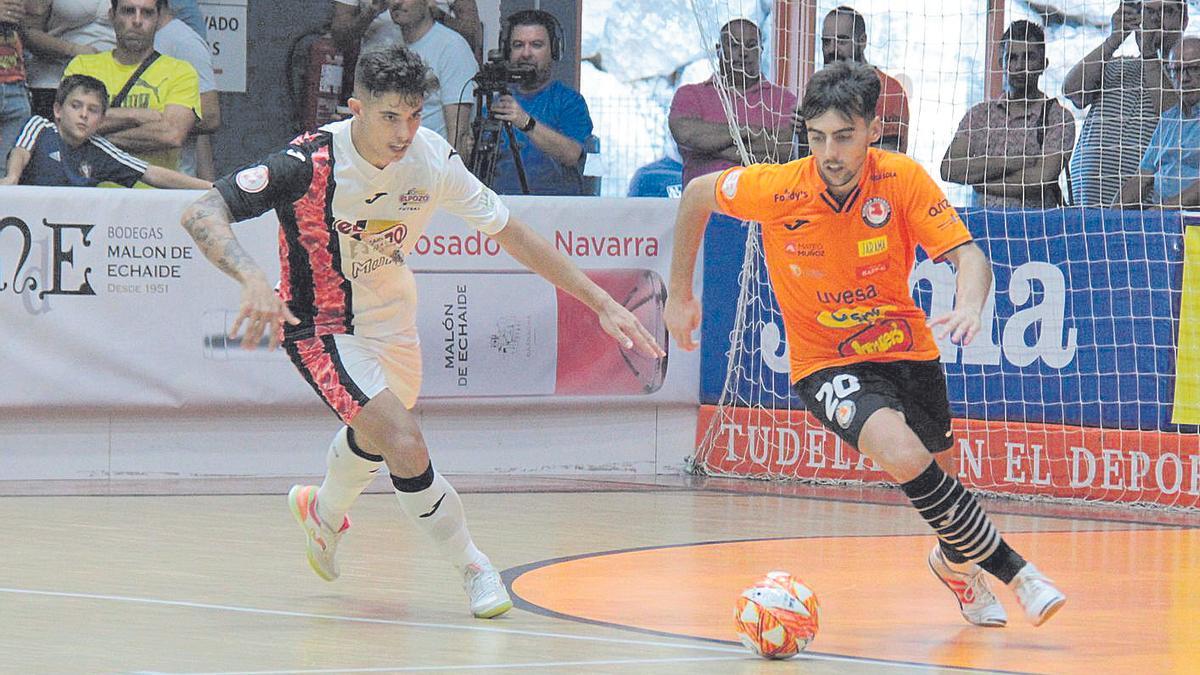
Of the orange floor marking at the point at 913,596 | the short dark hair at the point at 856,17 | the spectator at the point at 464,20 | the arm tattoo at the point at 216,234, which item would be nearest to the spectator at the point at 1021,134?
the short dark hair at the point at 856,17

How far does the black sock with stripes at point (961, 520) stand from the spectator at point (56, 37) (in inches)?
318

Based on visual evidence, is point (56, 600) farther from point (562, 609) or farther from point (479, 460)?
point (479, 460)

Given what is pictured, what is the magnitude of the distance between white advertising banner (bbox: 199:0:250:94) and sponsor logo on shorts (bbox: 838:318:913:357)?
8.01m

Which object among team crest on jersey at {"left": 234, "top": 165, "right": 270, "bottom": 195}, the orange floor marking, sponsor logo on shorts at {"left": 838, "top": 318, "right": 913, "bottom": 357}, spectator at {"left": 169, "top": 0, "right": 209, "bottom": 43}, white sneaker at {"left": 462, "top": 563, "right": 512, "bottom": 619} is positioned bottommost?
the orange floor marking

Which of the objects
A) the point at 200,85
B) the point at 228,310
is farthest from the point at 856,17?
the point at 228,310

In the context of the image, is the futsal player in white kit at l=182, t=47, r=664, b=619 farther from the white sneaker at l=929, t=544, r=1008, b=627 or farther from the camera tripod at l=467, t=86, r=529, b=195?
the camera tripod at l=467, t=86, r=529, b=195

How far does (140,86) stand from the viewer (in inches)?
469

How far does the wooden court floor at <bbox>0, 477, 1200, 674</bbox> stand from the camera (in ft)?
18.3

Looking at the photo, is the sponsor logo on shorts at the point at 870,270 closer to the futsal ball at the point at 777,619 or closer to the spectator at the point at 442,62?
the futsal ball at the point at 777,619

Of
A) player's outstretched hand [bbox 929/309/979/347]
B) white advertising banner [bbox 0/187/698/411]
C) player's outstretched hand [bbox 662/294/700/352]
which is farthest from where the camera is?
white advertising banner [bbox 0/187/698/411]

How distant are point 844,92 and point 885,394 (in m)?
1.07

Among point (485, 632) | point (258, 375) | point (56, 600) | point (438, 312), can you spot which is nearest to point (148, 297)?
point (258, 375)

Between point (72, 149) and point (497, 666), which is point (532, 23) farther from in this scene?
point (497, 666)

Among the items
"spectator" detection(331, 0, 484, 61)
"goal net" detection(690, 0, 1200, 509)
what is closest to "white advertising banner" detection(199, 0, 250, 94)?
"spectator" detection(331, 0, 484, 61)
